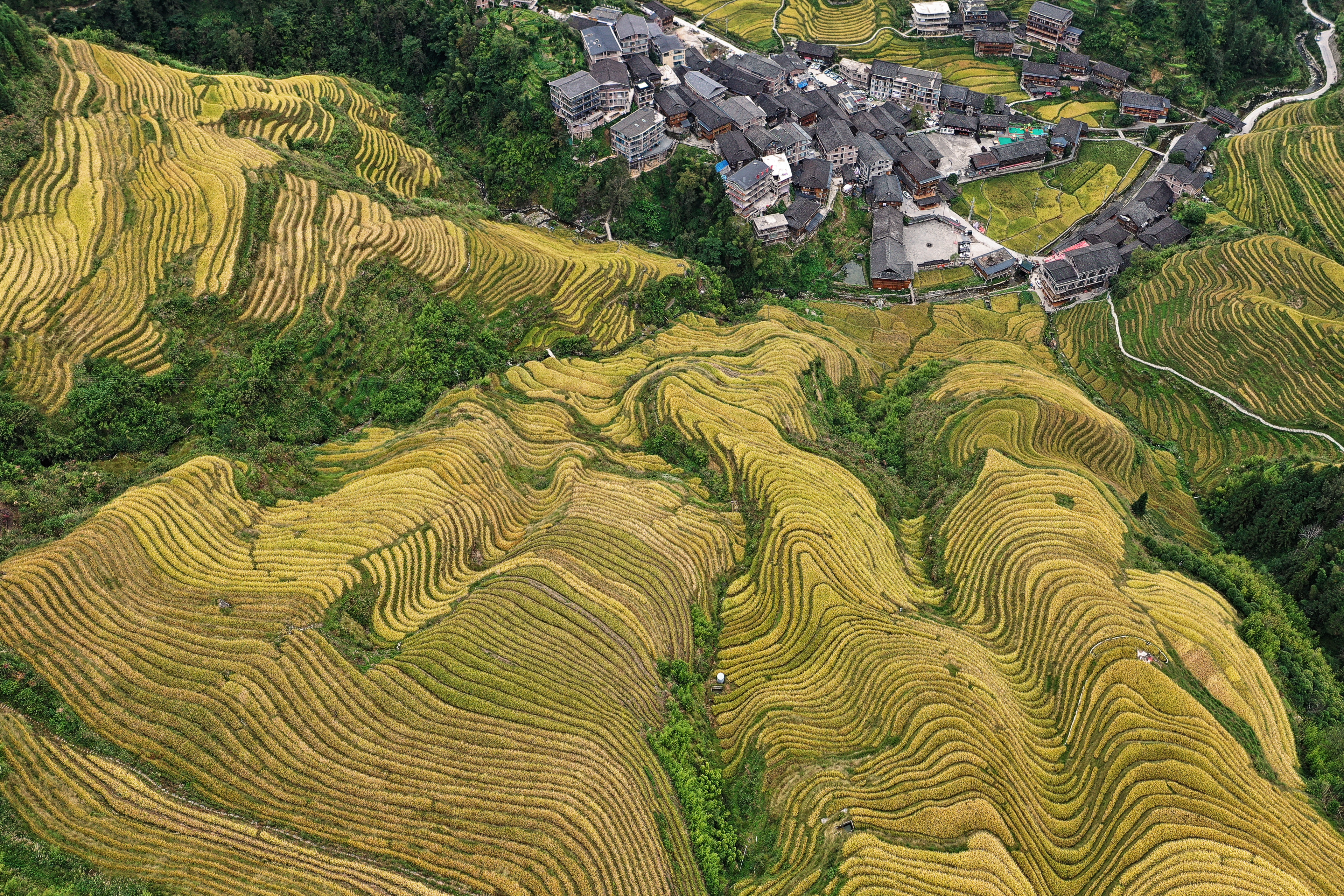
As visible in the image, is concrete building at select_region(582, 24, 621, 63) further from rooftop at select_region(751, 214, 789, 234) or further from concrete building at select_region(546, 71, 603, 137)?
rooftop at select_region(751, 214, 789, 234)

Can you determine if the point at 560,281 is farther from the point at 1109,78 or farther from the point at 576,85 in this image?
the point at 1109,78

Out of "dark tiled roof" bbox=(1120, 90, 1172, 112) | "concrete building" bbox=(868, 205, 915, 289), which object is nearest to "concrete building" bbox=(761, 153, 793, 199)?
"concrete building" bbox=(868, 205, 915, 289)

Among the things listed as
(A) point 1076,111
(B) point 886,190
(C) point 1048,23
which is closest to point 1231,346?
(B) point 886,190

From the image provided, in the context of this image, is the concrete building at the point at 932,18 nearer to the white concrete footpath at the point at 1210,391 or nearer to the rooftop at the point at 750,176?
the rooftop at the point at 750,176

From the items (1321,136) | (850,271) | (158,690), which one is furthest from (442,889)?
(1321,136)

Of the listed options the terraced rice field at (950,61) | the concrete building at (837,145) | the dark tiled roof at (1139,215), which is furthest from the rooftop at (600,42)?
the dark tiled roof at (1139,215)

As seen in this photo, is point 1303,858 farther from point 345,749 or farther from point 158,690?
point 158,690
